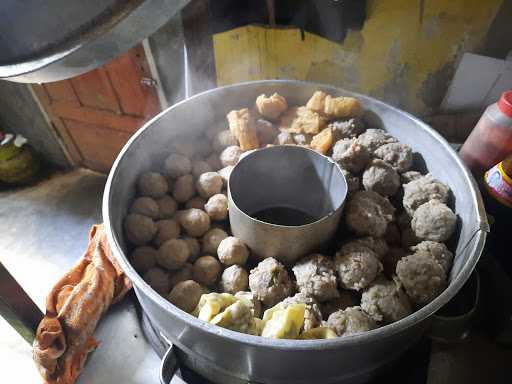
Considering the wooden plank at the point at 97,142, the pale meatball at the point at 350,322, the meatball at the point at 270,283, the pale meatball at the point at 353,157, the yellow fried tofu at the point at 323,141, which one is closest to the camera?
the pale meatball at the point at 350,322

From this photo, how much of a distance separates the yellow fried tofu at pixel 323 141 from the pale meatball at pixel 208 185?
0.37 metres

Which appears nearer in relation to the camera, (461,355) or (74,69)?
(74,69)

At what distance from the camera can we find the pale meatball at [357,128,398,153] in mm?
1317

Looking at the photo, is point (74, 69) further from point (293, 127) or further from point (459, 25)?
point (459, 25)

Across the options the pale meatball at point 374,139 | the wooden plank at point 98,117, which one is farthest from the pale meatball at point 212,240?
the wooden plank at point 98,117

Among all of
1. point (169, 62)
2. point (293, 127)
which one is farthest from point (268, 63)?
point (293, 127)

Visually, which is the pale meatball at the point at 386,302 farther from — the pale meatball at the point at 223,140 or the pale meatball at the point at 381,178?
the pale meatball at the point at 223,140

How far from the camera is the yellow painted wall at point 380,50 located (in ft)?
5.67

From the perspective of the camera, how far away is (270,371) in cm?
85

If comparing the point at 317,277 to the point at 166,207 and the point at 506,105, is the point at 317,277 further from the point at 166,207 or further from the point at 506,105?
the point at 506,105

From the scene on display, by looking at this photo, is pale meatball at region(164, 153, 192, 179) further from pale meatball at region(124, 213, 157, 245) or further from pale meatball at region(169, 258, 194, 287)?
pale meatball at region(169, 258, 194, 287)

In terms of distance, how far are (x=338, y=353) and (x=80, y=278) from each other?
1051 mm

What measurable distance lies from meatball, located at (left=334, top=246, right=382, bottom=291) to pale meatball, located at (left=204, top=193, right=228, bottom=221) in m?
0.41

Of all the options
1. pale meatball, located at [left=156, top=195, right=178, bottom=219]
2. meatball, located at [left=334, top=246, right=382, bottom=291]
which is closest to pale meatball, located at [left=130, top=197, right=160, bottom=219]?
pale meatball, located at [left=156, top=195, right=178, bottom=219]
